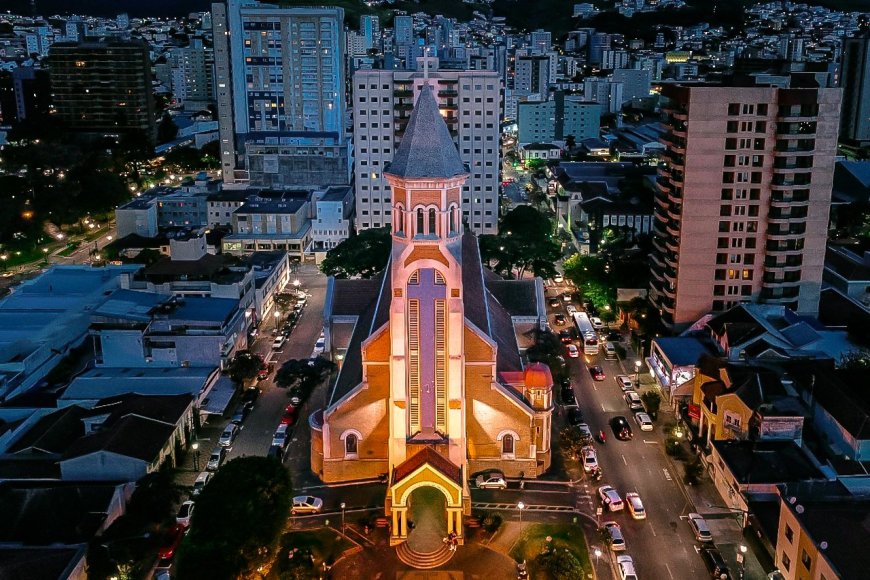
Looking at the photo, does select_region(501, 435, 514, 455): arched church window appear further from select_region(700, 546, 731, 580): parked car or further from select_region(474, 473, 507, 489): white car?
select_region(700, 546, 731, 580): parked car

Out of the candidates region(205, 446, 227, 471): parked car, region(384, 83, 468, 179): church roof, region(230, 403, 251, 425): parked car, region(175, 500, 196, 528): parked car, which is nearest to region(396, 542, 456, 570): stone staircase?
region(175, 500, 196, 528): parked car

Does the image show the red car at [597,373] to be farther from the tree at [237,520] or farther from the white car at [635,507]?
the tree at [237,520]

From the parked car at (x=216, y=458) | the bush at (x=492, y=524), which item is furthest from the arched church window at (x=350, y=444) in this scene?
the bush at (x=492, y=524)

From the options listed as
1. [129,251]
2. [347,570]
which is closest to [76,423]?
[347,570]

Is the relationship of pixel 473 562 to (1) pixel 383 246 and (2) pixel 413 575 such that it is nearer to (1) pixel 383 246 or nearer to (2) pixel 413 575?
(2) pixel 413 575

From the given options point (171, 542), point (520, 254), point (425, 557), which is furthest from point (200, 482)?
point (520, 254)

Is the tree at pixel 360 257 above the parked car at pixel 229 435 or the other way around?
above
